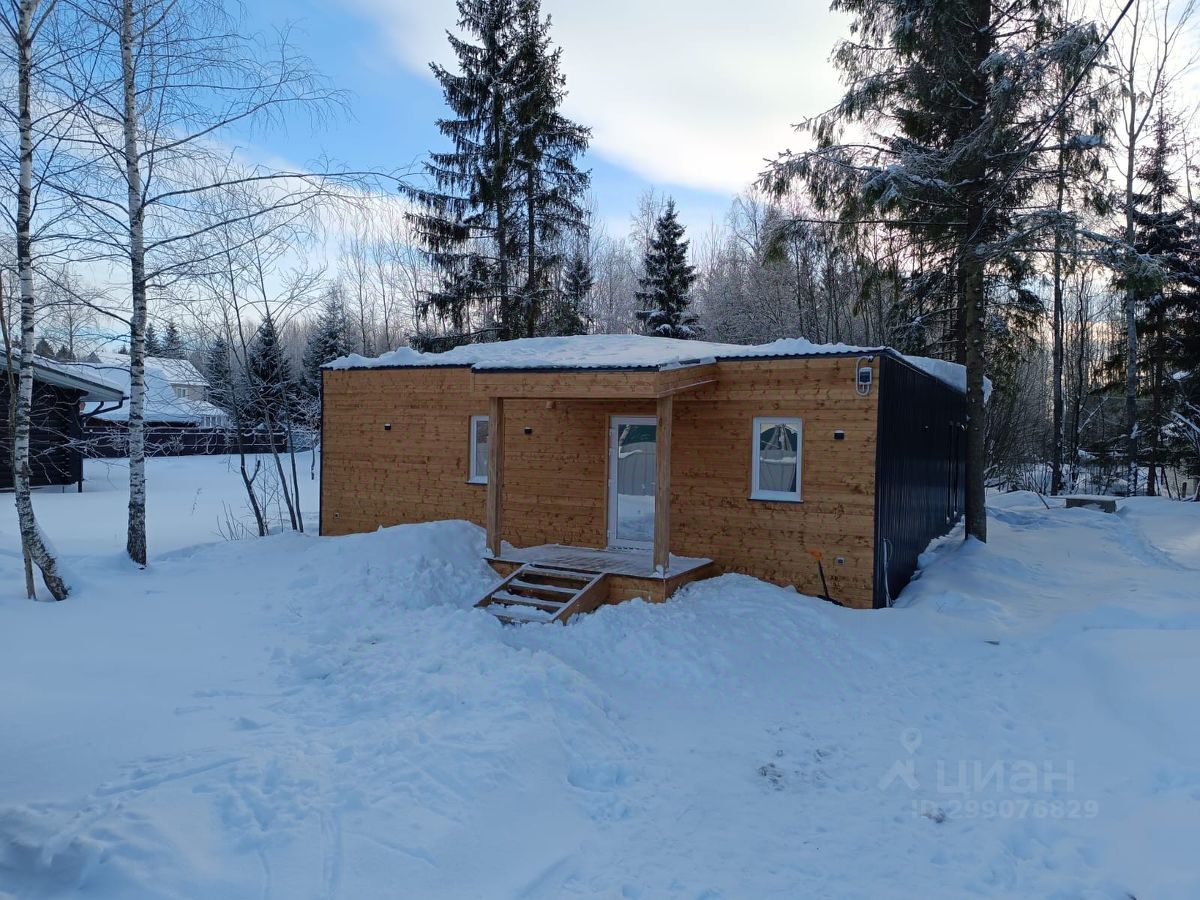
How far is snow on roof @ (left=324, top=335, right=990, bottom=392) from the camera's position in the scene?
9148mm

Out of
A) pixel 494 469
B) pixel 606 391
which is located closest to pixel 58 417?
pixel 494 469

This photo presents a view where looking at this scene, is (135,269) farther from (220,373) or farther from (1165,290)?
(1165,290)

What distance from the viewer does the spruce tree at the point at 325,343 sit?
3155 centimetres

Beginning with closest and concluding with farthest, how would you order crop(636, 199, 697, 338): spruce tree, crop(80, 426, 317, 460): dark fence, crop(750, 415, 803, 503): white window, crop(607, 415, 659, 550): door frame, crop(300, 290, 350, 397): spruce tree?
1. crop(750, 415, 803, 503): white window
2. crop(607, 415, 659, 550): door frame
3. crop(636, 199, 697, 338): spruce tree
4. crop(80, 426, 317, 460): dark fence
5. crop(300, 290, 350, 397): spruce tree

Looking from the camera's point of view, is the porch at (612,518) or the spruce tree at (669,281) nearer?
the porch at (612,518)

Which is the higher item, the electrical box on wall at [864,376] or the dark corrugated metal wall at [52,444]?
the electrical box on wall at [864,376]

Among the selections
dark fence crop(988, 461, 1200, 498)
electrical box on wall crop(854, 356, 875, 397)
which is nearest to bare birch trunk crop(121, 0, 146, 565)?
electrical box on wall crop(854, 356, 875, 397)

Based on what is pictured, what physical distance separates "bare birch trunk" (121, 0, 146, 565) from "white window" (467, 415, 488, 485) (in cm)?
454

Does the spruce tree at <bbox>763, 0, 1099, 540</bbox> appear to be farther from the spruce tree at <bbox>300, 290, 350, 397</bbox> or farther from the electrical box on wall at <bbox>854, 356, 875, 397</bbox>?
the spruce tree at <bbox>300, 290, 350, 397</bbox>

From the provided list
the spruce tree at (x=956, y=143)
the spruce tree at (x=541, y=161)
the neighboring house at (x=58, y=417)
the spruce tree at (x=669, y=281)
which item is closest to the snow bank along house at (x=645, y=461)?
the spruce tree at (x=956, y=143)

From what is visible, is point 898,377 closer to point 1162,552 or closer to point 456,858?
point 1162,552

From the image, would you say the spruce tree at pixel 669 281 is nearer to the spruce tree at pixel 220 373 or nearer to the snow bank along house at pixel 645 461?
the snow bank along house at pixel 645 461

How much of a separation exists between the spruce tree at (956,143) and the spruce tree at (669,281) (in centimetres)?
1231

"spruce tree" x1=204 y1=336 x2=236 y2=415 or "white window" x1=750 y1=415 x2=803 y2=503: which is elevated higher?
"spruce tree" x1=204 y1=336 x2=236 y2=415
